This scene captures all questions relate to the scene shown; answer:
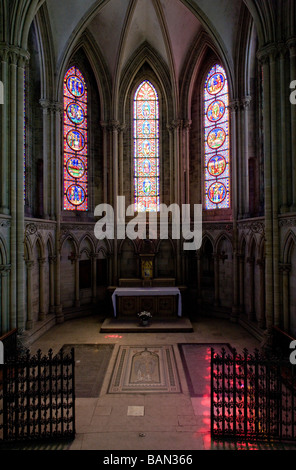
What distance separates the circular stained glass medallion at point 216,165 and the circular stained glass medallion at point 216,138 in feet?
1.95

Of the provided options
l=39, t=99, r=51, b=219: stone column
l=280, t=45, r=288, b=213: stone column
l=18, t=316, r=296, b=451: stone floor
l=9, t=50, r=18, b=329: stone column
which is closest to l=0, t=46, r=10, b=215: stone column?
l=9, t=50, r=18, b=329: stone column

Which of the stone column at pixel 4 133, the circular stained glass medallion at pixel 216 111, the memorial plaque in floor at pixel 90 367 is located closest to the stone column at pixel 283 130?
the circular stained glass medallion at pixel 216 111

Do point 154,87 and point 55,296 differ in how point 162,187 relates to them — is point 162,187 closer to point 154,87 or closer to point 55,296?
point 154,87

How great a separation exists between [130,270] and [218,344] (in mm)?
7185

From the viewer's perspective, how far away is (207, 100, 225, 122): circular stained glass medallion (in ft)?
56.5

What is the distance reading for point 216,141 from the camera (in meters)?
17.5

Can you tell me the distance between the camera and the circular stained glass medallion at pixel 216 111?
17219 mm

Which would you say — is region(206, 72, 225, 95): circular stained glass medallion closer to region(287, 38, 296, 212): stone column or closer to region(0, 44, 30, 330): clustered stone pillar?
region(287, 38, 296, 212): stone column

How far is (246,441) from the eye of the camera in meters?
6.50

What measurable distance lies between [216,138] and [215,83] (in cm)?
300

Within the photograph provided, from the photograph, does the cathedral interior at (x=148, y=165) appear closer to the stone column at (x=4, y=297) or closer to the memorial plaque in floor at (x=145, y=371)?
the stone column at (x=4, y=297)

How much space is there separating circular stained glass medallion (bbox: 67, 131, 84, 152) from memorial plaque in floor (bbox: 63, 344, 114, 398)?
411 inches

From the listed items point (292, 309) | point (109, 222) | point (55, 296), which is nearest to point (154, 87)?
point (109, 222)

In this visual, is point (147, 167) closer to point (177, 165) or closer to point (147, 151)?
point (147, 151)
